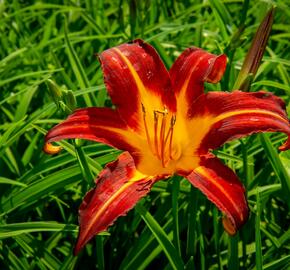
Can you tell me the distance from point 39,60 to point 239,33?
0.91 metres

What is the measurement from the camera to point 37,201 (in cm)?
135

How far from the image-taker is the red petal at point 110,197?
0.78 m

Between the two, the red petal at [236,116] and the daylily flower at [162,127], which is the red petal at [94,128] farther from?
the red petal at [236,116]

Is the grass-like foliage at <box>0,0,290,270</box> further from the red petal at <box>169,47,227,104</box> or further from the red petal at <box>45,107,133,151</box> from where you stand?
the red petal at <box>169,47,227,104</box>

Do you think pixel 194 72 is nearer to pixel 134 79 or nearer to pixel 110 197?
pixel 134 79

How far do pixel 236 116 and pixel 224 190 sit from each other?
0.16m

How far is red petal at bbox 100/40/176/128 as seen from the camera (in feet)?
3.27

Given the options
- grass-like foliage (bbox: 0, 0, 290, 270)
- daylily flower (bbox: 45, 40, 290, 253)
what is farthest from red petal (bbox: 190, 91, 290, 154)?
grass-like foliage (bbox: 0, 0, 290, 270)

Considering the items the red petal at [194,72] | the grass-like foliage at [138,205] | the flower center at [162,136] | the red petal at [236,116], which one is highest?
the red petal at [194,72]

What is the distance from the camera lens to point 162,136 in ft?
3.27

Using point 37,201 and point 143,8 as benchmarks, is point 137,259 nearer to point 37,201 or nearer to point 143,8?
Result: point 37,201

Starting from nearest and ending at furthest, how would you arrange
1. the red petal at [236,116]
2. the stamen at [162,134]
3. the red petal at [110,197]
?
the red petal at [110,197] < the red petal at [236,116] < the stamen at [162,134]

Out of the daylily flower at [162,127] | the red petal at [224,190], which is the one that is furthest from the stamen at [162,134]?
the red petal at [224,190]

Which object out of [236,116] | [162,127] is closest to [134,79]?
[162,127]
